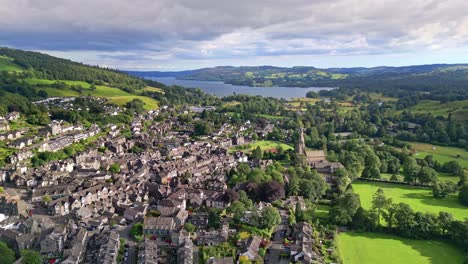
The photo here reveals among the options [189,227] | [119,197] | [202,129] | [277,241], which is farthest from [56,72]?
[277,241]

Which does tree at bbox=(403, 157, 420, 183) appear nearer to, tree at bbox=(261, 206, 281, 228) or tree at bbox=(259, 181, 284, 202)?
tree at bbox=(259, 181, 284, 202)

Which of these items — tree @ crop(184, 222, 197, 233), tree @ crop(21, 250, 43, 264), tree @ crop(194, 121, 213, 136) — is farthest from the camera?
tree @ crop(194, 121, 213, 136)

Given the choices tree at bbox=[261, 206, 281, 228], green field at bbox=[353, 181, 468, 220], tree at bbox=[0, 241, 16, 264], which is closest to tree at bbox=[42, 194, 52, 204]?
tree at bbox=[0, 241, 16, 264]

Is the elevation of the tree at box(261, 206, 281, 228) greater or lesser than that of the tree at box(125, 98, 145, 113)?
lesser

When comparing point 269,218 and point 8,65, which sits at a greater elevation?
point 8,65

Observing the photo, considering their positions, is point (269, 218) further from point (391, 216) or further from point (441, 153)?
point (441, 153)

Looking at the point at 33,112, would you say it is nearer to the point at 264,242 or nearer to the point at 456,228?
the point at 264,242

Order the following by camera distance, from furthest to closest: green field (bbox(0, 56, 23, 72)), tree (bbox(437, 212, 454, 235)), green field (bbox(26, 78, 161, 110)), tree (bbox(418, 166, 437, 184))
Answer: green field (bbox(0, 56, 23, 72)) → green field (bbox(26, 78, 161, 110)) → tree (bbox(418, 166, 437, 184)) → tree (bbox(437, 212, 454, 235))
